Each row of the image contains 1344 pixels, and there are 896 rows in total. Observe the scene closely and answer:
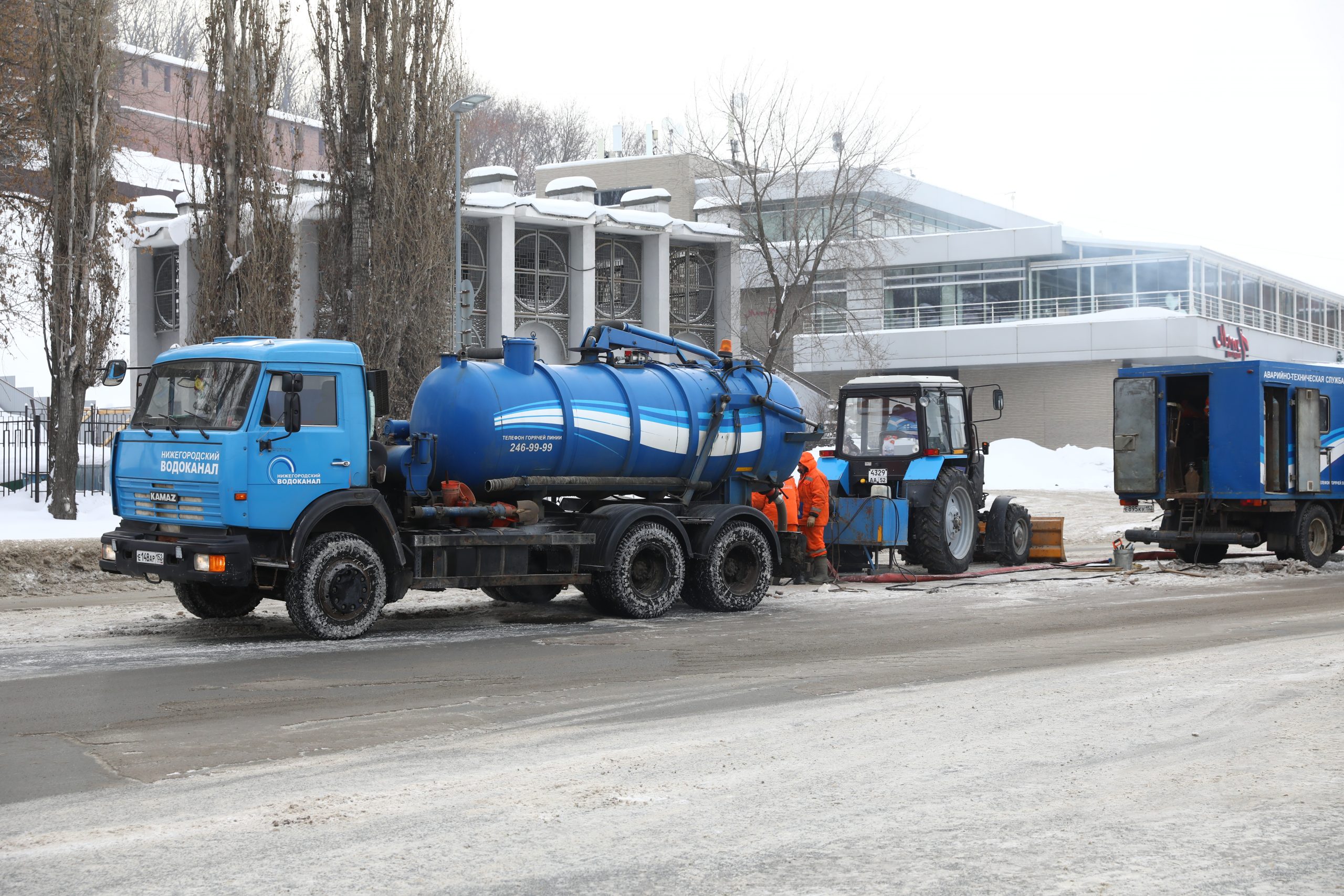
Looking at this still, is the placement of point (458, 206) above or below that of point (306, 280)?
above

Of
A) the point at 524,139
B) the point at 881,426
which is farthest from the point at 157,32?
the point at 881,426

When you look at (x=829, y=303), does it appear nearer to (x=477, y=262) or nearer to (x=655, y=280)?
(x=655, y=280)

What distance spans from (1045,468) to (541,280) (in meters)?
16.2

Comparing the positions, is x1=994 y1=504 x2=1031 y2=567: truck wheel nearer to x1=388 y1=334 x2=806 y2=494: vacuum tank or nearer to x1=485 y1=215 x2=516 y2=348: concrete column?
x1=388 y1=334 x2=806 y2=494: vacuum tank

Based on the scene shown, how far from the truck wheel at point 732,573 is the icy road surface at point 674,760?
171cm

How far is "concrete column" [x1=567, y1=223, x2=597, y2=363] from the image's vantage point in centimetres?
4159

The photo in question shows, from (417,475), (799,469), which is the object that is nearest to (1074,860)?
(417,475)

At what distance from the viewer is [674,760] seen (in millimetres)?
7645

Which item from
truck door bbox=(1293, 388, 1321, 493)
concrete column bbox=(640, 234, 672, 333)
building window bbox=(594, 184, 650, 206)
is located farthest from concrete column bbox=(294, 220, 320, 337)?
building window bbox=(594, 184, 650, 206)

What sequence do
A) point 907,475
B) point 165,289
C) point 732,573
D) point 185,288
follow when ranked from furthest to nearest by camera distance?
point 165,289
point 185,288
point 907,475
point 732,573

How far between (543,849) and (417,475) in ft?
25.8

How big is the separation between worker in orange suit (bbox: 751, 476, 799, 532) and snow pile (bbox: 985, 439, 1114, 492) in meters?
22.5

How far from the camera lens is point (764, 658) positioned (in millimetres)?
11570

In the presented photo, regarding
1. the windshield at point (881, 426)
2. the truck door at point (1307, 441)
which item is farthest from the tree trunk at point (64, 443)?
the truck door at point (1307, 441)
